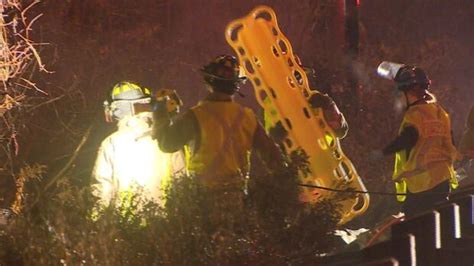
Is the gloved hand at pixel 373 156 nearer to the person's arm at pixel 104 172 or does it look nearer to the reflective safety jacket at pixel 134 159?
the reflective safety jacket at pixel 134 159

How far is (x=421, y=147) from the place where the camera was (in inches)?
272

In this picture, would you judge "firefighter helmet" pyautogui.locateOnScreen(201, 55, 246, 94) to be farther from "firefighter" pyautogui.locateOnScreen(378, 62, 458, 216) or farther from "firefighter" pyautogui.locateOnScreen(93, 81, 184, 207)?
"firefighter" pyautogui.locateOnScreen(378, 62, 458, 216)

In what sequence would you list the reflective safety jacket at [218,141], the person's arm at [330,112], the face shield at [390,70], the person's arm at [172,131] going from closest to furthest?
the person's arm at [172,131], the reflective safety jacket at [218,141], the person's arm at [330,112], the face shield at [390,70]

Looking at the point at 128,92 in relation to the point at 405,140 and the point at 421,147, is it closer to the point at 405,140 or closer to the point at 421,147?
the point at 405,140

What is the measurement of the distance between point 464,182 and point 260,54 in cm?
420

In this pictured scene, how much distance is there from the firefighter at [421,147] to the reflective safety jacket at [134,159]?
5.94 ft

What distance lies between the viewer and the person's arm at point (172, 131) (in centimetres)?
556

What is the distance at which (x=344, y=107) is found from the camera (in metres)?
11.2

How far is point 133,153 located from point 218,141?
617 millimetres

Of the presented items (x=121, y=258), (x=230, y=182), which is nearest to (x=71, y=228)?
(x=121, y=258)

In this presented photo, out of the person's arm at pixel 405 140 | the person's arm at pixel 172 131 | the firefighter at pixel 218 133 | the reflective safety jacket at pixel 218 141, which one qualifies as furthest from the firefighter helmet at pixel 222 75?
the person's arm at pixel 405 140

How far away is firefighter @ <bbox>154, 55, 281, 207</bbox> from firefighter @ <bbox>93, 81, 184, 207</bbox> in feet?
0.89

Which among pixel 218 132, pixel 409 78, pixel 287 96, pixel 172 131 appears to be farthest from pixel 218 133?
pixel 409 78

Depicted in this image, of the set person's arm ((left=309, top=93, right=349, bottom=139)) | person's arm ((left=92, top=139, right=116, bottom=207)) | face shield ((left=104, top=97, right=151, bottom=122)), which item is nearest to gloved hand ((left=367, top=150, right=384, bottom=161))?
person's arm ((left=309, top=93, right=349, bottom=139))
